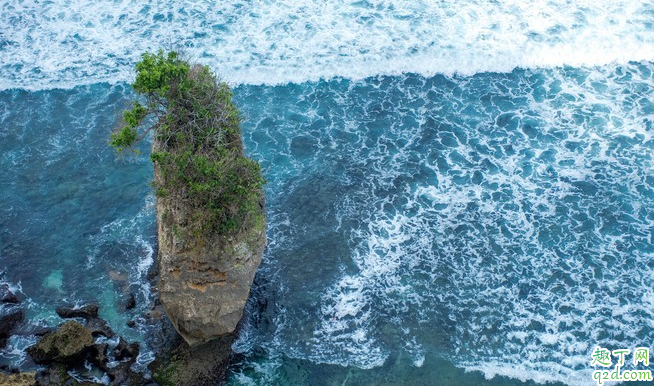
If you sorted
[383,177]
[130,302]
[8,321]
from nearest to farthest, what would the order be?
1. [8,321]
2. [130,302]
3. [383,177]

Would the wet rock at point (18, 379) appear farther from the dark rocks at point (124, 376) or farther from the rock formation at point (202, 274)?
the rock formation at point (202, 274)

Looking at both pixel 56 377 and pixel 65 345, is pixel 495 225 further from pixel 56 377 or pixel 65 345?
pixel 56 377

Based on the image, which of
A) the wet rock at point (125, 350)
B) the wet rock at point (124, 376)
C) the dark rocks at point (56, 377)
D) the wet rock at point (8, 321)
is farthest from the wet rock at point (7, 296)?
the wet rock at point (124, 376)

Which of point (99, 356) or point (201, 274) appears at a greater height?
point (201, 274)

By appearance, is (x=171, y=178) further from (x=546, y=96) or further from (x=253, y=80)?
(x=546, y=96)

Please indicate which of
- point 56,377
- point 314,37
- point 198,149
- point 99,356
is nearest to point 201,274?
point 198,149

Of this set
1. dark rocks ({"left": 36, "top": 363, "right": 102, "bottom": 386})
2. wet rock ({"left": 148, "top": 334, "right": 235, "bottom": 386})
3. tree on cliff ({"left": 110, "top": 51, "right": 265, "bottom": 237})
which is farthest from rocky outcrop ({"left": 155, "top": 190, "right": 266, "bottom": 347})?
dark rocks ({"left": 36, "top": 363, "right": 102, "bottom": 386})

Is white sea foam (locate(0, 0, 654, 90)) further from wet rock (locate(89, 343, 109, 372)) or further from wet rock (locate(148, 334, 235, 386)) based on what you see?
wet rock (locate(89, 343, 109, 372))
